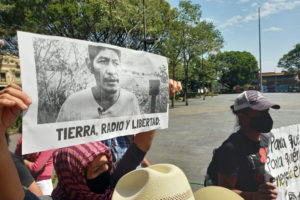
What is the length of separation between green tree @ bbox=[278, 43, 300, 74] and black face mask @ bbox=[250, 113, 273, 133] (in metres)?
69.8

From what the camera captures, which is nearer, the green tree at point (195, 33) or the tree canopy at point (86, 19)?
the tree canopy at point (86, 19)

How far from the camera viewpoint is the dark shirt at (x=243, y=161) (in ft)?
5.61

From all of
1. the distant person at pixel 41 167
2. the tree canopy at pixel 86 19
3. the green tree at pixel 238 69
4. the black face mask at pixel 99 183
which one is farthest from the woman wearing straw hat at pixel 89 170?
the green tree at pixel 238 69

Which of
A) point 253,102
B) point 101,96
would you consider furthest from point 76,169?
point 253,102

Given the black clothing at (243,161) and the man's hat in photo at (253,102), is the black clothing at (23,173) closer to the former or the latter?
the black clothing at (243,161)

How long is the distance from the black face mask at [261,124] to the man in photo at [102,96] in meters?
0.93

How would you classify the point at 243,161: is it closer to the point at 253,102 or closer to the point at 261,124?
the point at 261,124

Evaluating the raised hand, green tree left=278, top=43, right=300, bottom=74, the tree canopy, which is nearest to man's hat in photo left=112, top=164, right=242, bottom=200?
the raised hand

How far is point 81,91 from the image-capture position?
1.19 metres

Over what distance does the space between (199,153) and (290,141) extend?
4.08 meters

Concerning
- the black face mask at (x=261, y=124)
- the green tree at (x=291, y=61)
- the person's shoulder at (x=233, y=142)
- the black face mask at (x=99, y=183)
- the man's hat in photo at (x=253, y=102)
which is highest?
the green tree at (x=291, y=61)

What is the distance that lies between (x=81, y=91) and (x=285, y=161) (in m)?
1.72

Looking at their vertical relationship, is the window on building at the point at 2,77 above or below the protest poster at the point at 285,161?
above

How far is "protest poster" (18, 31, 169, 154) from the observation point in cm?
104
